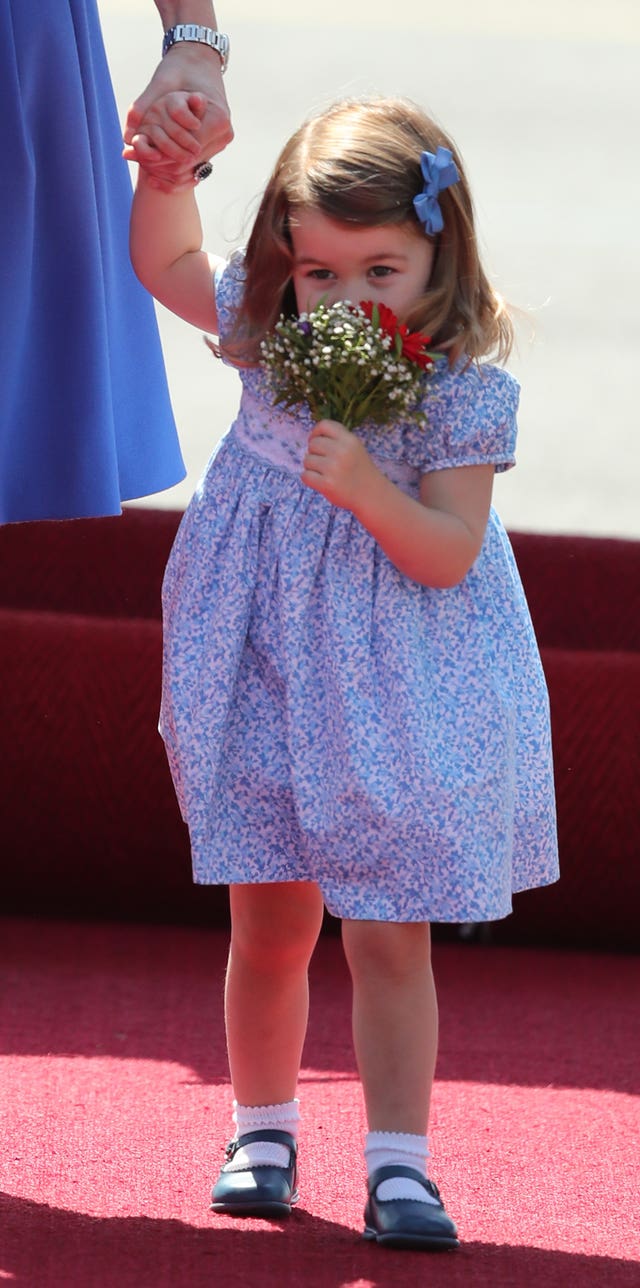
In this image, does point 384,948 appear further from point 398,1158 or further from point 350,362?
point 350,362

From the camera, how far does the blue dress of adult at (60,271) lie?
1759mm

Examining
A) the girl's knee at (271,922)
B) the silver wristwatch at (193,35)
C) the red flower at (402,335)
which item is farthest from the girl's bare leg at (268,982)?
the silver wristwatch at (193,35)

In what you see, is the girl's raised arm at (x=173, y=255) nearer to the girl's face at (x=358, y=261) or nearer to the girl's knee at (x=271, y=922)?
the girl's face at (x=358, y=261)

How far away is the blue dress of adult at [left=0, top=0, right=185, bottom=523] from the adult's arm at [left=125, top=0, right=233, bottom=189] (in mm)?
64

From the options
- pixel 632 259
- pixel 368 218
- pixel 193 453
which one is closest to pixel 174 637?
pixel 368 218

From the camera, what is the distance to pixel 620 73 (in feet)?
37.0

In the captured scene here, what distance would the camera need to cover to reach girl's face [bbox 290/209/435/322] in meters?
1.72

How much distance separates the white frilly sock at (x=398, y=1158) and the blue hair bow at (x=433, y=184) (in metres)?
0.84

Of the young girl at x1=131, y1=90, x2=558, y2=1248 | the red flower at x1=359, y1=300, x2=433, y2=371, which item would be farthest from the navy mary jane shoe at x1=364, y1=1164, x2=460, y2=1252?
the red flower at x1=359, y1=300, x2=433, y2=371

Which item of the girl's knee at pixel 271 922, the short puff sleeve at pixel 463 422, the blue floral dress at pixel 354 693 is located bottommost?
the girl's knee at pixel 271 922

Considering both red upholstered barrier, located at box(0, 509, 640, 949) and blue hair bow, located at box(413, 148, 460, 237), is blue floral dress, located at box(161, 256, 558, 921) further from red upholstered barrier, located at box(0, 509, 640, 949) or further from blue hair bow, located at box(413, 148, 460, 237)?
A: red upholstered barrier, located at box(0, 509, 640, 949)

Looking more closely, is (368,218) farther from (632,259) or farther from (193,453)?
(632,259)

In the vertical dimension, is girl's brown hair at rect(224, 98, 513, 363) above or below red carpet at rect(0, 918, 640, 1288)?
above

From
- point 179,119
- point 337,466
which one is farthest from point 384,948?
point 179,119
